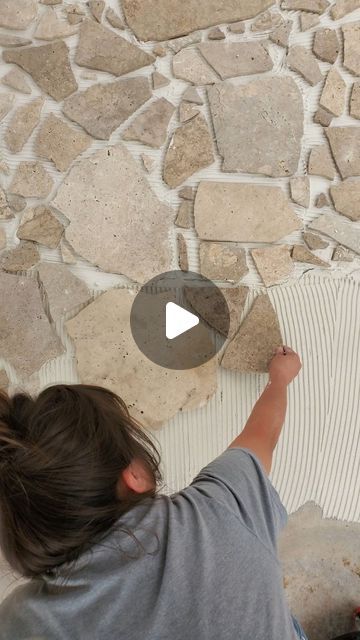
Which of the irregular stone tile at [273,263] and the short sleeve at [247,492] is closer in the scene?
the short sleeve at [247,492]

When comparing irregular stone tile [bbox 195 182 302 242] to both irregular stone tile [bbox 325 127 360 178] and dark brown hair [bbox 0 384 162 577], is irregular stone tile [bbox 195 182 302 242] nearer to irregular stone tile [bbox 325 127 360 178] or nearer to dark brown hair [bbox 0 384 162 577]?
irregular stone tile [bbox 325 127 360 178]

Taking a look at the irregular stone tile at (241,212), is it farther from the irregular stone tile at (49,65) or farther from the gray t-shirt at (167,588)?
the gray t-shirt at (167,588)

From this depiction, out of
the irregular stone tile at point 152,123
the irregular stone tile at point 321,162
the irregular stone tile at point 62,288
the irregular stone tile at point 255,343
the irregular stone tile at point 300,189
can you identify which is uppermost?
the irregular stone tile at point 152,123

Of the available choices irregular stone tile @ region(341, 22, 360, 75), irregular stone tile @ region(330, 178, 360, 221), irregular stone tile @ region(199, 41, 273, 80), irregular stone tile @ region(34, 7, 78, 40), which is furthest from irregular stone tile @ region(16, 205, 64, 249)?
irregular stone tile @ region(341, 22, 360, 75)

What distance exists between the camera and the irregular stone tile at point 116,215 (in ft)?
3.99

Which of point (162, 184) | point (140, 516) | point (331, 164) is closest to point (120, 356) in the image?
point (162, 184)

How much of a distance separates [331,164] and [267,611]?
886 mm

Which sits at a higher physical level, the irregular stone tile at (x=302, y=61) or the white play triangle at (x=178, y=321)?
the irregular stone tile at (x=302, y=61)

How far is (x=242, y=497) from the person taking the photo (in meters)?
0.84

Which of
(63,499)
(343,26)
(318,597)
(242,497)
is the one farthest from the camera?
(318,597)

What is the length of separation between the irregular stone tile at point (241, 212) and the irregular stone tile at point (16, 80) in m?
0.43

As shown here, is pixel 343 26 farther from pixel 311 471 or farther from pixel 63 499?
pixel 63 499

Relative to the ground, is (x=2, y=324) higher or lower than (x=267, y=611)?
higher
